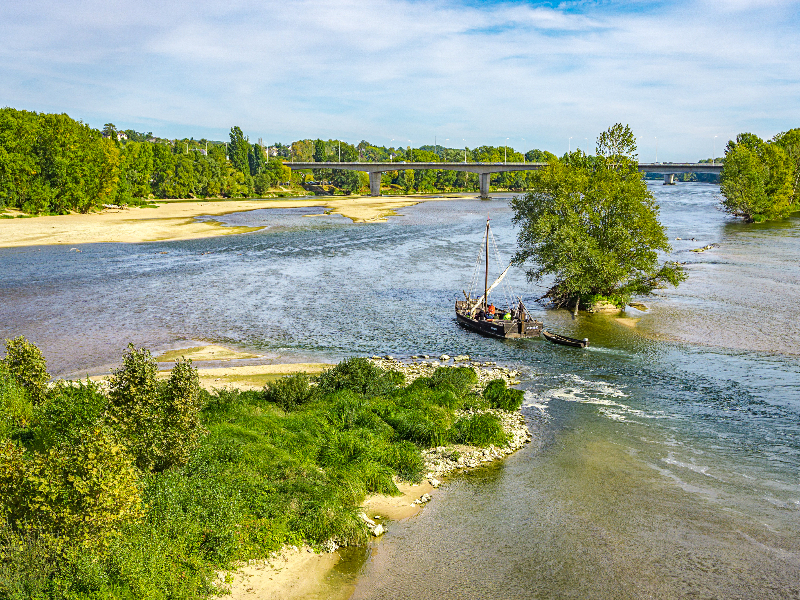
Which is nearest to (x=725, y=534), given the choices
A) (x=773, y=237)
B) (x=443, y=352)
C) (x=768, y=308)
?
(x=443, y=352)

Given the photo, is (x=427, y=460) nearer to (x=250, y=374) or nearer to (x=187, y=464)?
(x=187, y=464)

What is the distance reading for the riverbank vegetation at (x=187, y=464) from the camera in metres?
15.7

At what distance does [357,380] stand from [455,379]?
216 inches

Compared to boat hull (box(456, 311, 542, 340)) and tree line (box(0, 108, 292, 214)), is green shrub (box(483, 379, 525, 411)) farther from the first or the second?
tree line (box(0, 108, 292, 214))

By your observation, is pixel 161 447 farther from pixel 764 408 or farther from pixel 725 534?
pixel 764 408

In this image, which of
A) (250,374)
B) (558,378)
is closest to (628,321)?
(558,378)

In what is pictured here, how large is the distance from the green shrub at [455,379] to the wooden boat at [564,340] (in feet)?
37.9

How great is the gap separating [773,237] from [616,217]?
209ft

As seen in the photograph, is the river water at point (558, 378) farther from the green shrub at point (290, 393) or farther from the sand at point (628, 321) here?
the green shrub at point (290, 393)

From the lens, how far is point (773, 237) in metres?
104

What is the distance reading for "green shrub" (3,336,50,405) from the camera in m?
27.0

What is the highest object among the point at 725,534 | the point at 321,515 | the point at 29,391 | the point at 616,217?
the point at 616,217

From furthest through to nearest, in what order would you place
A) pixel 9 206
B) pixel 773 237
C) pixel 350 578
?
pixel 9 206
pixel 773 237
pixel 350 578

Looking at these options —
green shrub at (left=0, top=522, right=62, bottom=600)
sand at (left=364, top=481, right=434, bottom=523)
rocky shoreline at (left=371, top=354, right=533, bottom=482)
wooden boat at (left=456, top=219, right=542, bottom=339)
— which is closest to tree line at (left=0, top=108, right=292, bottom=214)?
wooden boat at (left=456, top=219, right=542, bottom=339)
